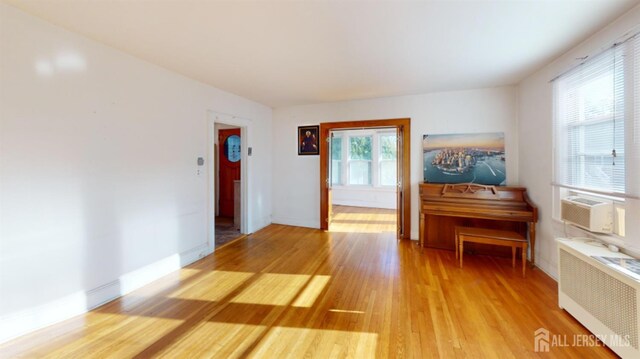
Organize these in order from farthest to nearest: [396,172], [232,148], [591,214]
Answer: [232,148], [396,172], [591,214]

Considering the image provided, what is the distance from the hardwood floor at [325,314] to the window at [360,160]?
4.54 m

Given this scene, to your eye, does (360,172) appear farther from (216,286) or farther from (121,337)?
(121,337)

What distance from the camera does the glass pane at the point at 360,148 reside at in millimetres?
7840

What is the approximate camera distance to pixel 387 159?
24.9ft

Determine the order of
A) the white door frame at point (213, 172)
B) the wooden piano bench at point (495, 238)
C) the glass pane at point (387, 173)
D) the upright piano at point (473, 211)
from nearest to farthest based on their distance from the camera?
the wooden piano bench at point (495, 238), the upright piano at point (473, 211), the white door frame at point (213, 172), the glass pane at point (387, 173)

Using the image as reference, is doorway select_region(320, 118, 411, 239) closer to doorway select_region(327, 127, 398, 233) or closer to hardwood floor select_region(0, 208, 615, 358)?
doorway select_region(327, 127, 398, 233)

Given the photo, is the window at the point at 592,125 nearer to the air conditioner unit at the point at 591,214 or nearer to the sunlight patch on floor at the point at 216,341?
the air conditioner unit at the point at 591,214

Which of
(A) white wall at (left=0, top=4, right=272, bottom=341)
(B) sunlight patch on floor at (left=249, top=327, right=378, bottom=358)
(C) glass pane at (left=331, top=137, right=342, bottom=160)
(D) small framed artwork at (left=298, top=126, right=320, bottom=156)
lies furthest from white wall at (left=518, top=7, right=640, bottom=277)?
(C) glass pane at (left=331, top=137, right=342, bottom=160)

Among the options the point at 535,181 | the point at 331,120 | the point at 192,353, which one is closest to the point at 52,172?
the point at 192,353

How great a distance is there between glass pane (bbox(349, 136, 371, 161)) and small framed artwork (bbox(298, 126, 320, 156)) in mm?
3102

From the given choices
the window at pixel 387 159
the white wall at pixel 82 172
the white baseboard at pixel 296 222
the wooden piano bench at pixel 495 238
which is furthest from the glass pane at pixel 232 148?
the wooden piano bench at pixel 495 238

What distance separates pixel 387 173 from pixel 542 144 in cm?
459

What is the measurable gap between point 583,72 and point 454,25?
153 cm

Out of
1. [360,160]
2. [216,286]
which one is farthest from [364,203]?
[216,286]
